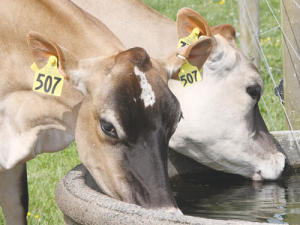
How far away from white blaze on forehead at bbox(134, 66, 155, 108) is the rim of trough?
1.52ft

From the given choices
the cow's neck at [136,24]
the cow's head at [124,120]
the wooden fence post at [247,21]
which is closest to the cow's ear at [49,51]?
the cow's head at [124,120]

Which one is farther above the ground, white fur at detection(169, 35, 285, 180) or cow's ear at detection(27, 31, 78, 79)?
cow's ear at detection(27, 31, 78, 79)

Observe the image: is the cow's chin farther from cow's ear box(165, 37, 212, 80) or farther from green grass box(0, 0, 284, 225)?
green grass box(0, 0, 284, 225)

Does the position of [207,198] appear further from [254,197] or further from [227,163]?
[227,163]

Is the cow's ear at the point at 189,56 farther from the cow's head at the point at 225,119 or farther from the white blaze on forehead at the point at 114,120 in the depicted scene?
the cow's head at the point at 225,119

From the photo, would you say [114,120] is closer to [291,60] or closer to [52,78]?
[52,78]

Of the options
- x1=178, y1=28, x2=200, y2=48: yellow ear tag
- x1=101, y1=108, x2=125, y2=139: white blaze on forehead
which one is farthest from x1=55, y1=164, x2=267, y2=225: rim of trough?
x1=178, y1=28, x2=200, y2=48: yellow ear tag

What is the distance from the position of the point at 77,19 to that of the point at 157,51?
40.7 inches

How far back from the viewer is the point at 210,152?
398 centimetres

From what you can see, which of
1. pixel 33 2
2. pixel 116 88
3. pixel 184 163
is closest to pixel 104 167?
pixel 116 88

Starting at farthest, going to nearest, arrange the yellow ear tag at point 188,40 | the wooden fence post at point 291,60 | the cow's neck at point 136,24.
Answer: the wooden fence post at point 291,60 → the cow's neck at point 136,24 → the yellow ear tag at point 188,40

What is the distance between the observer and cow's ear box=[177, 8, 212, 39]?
368 centimetres

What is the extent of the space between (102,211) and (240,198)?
56.1 inches

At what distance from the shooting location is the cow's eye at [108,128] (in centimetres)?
265
